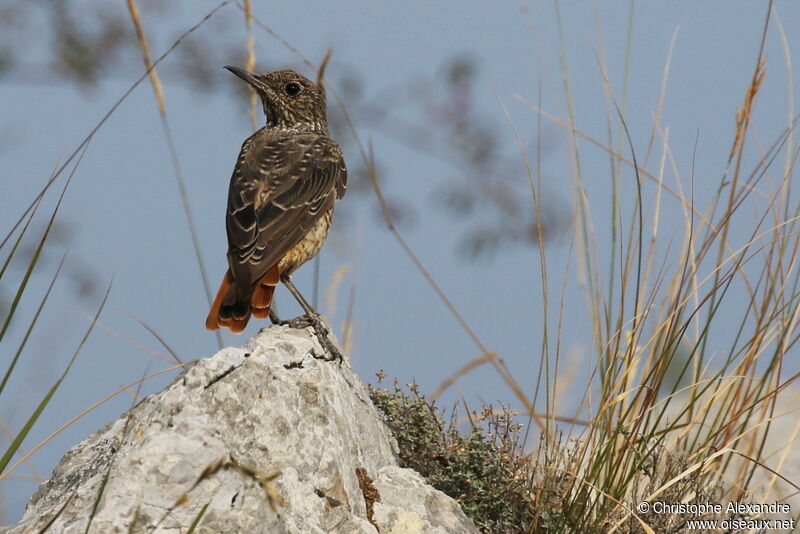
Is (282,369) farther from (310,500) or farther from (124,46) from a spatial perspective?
(124,46)

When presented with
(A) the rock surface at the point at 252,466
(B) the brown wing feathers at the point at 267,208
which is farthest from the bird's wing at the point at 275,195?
(A) the rock surface at the point at 252,466

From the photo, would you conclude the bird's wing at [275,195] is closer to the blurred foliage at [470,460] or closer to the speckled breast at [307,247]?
the speckled breast at [307,247]

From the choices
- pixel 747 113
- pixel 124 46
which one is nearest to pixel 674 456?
pixel 747 113

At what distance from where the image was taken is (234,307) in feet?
13.5

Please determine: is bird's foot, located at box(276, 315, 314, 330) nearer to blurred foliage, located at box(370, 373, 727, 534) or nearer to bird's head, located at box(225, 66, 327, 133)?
blurred foliage, located at box(370, 373, 727, 534)

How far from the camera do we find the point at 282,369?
346 cm

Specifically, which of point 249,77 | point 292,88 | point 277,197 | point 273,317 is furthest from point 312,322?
point 292,88

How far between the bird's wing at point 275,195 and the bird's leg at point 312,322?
264mm

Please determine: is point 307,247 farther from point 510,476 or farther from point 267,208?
point 510,476

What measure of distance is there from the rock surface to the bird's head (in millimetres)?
2047

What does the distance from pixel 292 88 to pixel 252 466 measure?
2855 millimetres

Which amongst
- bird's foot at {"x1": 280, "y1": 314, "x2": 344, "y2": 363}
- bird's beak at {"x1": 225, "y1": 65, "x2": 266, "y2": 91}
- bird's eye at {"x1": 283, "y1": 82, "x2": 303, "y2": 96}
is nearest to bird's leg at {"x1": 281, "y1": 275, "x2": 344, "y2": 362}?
bird's foot at {"x1": 280, "y1": 314, "x2": 344, "y2": 363}

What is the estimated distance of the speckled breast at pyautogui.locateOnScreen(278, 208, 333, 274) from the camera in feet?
15.1

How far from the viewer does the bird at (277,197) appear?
4176 mm
